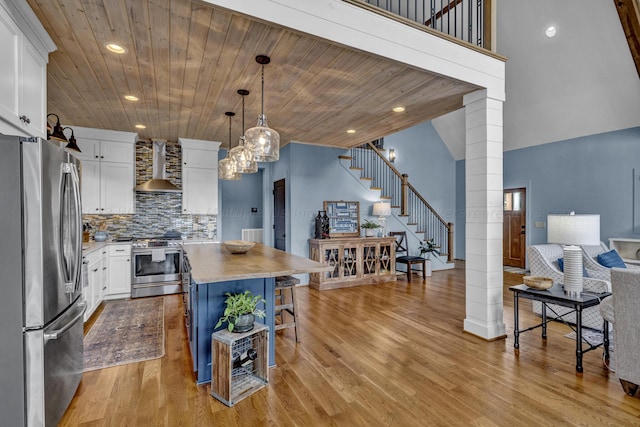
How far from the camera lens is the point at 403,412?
6.77 ft

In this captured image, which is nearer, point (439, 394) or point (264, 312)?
Answer: point (439, 394)

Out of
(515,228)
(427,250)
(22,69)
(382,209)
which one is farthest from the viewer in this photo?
(515,228)

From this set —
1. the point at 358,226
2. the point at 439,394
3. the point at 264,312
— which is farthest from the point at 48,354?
the point at 358,226

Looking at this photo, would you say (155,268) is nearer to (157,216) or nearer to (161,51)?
(157,216)

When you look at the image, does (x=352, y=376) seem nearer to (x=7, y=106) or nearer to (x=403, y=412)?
(x=403, y=412)

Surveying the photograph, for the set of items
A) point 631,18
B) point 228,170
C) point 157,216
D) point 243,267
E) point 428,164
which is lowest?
point 243,267

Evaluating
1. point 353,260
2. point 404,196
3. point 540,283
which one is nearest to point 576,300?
point 540,283

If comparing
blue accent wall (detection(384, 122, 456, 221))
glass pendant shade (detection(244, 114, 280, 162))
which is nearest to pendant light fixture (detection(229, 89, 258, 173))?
glass pendant shade (detection(244, 114, 280, 162))

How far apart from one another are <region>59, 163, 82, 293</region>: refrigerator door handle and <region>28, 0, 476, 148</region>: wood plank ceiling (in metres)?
1.07

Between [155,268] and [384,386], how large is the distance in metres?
4.03

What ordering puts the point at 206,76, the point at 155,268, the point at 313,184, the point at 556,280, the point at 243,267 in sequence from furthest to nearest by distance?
the point at 313,184 < the point at 155,268 < the point at 556,280 < the point at 206,76 < the point at 243,267

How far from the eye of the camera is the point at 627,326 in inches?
86.0

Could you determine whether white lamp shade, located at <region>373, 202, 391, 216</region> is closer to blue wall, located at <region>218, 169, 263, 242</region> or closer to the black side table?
blue wall, located at <region>218, 169, 263, 242</region>

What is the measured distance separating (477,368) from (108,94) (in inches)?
181
